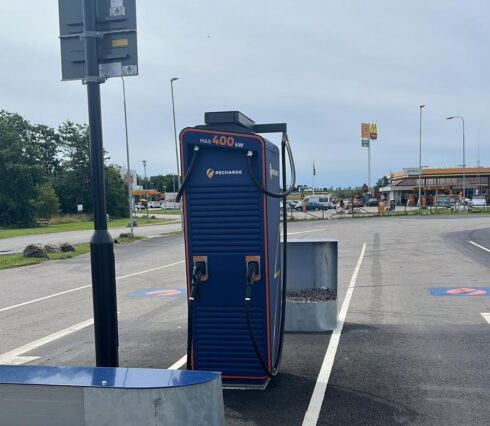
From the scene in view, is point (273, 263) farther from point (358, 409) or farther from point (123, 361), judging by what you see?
point (123, 361)

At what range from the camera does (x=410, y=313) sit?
27.6 ft

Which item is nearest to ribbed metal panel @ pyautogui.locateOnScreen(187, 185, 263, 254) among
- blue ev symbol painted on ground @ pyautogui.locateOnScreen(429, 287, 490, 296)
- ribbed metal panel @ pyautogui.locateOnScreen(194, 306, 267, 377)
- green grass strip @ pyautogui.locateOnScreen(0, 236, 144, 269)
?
ribbed metal panel @ pyautogui.locateOnScreen(194, 306, 267, 377)

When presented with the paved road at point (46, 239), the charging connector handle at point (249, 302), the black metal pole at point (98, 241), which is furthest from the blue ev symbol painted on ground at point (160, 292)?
the paved road at point (46, 239)

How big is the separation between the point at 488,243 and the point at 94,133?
64.6 ft

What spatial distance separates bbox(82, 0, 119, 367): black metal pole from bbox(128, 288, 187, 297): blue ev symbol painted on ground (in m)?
6.51

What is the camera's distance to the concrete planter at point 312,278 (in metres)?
7.19

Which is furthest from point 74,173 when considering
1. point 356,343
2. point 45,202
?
point 356,343

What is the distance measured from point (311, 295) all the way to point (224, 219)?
2.90m

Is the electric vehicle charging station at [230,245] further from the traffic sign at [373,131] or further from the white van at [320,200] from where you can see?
the traffic sign at [373,131]

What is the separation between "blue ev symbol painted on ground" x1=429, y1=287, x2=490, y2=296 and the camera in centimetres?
1004

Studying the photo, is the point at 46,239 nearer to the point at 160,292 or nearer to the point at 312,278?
the point at 160,292

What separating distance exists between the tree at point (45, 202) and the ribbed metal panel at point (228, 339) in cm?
6298

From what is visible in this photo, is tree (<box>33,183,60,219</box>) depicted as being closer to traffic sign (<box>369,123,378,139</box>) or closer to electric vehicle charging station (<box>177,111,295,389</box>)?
traffic sign (<box>369,123,378,139</box>)

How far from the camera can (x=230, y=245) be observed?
503 centimetres
